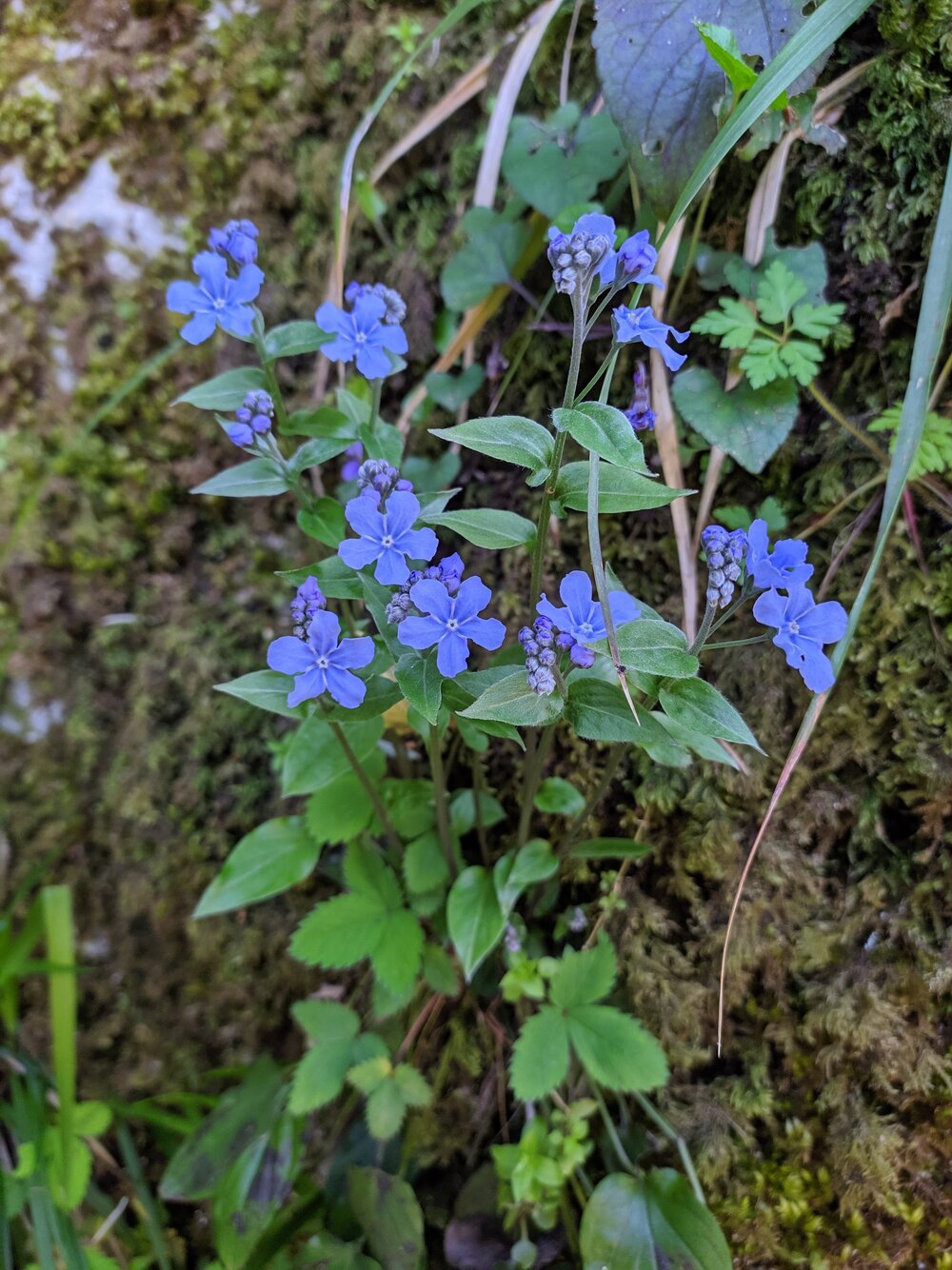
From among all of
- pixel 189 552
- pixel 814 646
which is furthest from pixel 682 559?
pixel 189 552

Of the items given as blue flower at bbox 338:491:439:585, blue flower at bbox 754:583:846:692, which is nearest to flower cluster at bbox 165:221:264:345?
blue flower at bbox 338:491:439:585

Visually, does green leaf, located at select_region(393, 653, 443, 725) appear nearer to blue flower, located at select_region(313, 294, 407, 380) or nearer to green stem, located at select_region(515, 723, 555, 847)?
green stem, located at select_region(515, 723, 555, 847)

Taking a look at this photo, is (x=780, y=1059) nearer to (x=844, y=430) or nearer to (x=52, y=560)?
(x=844, y=430)

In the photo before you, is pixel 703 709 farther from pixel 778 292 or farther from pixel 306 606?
pixel 778 292

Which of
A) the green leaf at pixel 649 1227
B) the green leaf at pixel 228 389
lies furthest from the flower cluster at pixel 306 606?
the green leaf at pixel 649 1227

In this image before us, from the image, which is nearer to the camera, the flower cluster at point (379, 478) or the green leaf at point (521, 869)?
the flower cluster at point (379, 478)

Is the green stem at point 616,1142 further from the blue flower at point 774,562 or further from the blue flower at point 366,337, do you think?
the blue flower at point 366,337

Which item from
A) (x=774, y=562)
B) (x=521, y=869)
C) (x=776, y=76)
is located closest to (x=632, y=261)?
(x=776, y=76)
